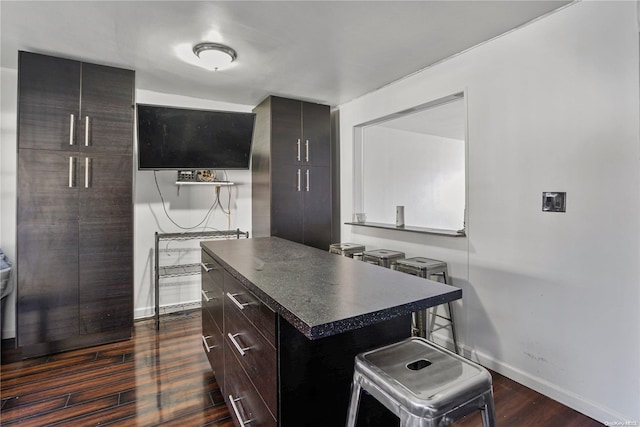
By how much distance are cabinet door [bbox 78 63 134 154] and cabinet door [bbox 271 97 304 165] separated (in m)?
1.36

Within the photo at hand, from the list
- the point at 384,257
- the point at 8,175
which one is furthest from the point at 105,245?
the point at 384,257

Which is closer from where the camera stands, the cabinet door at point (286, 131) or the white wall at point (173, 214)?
the white wall at point (173, 214)

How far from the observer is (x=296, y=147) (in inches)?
145

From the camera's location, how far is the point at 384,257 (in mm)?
2814

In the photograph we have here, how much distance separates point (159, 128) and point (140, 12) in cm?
116

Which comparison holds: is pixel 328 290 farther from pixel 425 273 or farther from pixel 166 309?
pixel 166 309

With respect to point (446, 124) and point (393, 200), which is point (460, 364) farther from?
point (446, 124)

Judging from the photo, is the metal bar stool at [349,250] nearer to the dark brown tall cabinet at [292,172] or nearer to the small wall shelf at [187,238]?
the dark brown tall cabinet at [292,172]

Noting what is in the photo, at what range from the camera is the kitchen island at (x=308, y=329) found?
1.03 m

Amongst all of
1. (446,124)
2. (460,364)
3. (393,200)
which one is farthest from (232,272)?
(446,124)

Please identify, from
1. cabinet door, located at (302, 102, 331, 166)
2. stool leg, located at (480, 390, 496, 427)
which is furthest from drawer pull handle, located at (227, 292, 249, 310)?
cabinet door, located at (302, 102, 331, 166)

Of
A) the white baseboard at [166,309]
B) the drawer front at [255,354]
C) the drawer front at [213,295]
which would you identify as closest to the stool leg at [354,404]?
the drawer front at [255,354]

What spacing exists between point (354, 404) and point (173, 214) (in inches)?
122

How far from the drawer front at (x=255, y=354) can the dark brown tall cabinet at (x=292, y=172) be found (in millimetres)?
2019
